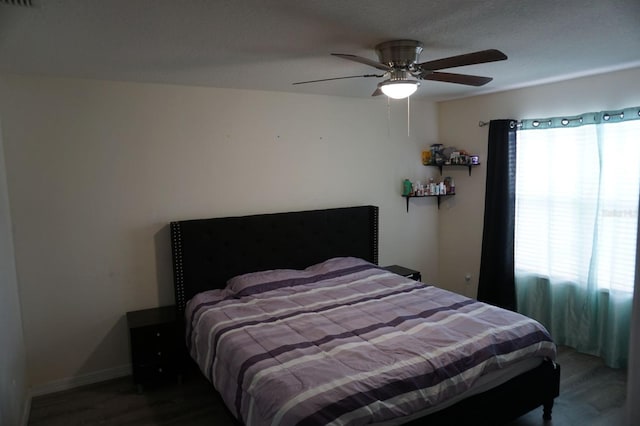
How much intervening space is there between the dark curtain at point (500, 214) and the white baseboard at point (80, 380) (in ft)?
11.9

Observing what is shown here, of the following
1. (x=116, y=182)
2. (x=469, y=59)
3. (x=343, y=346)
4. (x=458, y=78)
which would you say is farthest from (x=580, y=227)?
(x=116, y=182)

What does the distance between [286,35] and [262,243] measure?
6.71ft

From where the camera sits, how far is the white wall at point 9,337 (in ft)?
7.66

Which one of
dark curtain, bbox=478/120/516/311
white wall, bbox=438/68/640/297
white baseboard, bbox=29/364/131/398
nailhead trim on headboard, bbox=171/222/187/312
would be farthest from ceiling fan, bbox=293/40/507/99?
white baseboard, bbox=29/364/131/398

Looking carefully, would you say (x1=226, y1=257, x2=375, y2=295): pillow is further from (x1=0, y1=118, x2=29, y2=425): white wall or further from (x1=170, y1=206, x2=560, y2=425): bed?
(x1=0, y1=118, x2=29, y2=425): white wall

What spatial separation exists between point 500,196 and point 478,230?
562 millimetres

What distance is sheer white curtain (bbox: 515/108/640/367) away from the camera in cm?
339

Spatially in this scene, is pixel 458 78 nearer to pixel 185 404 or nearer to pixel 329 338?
pixel 329 338

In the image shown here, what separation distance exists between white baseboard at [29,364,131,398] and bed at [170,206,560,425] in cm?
71

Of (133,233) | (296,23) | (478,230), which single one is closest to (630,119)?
(478,230)

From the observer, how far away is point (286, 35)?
2.24m

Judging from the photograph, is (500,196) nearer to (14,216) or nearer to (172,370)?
(172,370)

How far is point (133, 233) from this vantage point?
11.3 feet

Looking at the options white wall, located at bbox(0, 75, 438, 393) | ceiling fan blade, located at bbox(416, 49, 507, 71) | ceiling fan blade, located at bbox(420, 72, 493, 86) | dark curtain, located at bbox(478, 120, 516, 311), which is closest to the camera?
ceiling fan blade, located at bbox(416, 49, 507, 71)
